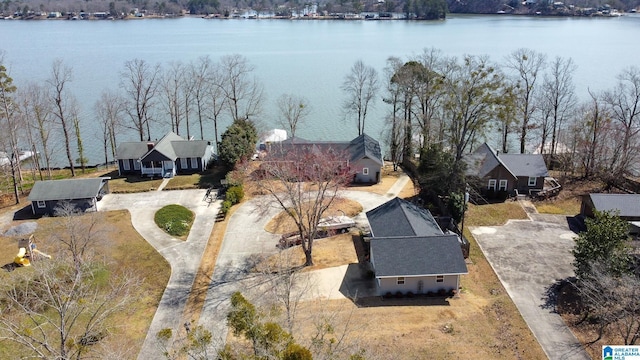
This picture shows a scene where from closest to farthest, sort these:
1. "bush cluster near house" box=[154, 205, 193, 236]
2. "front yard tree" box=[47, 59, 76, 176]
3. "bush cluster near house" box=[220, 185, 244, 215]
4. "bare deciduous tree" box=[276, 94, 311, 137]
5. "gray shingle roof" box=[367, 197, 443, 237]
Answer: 1. "gray shingle roof" box=[367, 197, 443, 237]
2. "bush cluster near house" box=[154, 205, 193, 236]
3. "bush cluster near house" box=[220, 185, 244, 215]
4. "front yard tree" box=[47, 59, 76, 176]
5. "bare deciduous tree" box=[276, 94, 311, 137]

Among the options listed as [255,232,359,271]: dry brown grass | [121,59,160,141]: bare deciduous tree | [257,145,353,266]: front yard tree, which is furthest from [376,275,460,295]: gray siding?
[121,59,160,141]: bare deciduous tree

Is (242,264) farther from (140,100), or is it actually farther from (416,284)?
(140,100)

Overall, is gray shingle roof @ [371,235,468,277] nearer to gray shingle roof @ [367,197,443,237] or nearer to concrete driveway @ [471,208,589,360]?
gray shingle roof @ [367,197,443,237]

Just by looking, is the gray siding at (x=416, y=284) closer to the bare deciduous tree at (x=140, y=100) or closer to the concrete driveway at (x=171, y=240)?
the concrete driveway at (x=171, y=240)

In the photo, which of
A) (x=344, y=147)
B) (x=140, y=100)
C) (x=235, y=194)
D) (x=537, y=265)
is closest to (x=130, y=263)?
(x=235, y=194)

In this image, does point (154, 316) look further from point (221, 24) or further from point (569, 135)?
point (221, 24)

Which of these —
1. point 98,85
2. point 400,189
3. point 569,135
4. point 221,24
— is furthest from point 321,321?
point 221,24
